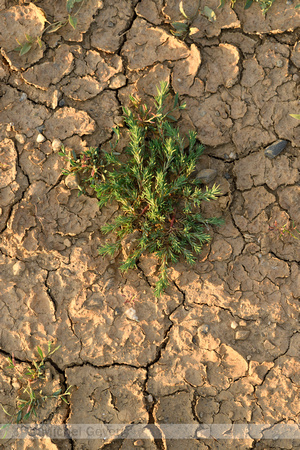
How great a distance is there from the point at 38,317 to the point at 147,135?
1615mm

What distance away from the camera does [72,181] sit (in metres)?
3.10

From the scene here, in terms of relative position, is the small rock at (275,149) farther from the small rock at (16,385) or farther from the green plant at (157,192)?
the small rock at (16,385)

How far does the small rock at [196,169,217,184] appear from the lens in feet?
10.1

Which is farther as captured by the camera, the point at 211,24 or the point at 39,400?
the point at 211,24

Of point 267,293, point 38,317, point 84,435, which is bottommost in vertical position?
point 84,435

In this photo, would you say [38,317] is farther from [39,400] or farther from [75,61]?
[75,61]

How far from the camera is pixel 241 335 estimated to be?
303 cm

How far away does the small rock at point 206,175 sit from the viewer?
10.1ft

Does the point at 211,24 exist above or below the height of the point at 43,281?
above

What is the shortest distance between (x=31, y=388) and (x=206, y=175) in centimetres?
204

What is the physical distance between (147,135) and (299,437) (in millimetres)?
2518

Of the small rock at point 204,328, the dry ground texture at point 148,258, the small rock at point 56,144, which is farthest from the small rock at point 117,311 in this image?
the small rock at point 56,144

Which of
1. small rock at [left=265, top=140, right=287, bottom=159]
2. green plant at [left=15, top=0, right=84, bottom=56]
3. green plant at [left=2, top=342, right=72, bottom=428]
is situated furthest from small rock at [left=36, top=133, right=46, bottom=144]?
small rock at [left=265, top=140, right=287, bottom=159]

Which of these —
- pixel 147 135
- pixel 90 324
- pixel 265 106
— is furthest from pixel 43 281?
pixel 265 106
